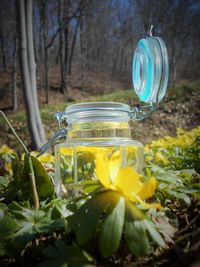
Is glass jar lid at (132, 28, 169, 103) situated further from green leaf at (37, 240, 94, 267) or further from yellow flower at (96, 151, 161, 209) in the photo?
green leaf at (37, 240, 94, 267)

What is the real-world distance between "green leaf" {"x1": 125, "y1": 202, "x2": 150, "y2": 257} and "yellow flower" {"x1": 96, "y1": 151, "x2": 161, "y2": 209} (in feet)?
0.12

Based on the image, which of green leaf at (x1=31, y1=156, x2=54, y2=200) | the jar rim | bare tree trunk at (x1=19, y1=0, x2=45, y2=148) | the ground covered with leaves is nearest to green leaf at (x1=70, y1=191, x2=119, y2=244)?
the ground covered with leaves

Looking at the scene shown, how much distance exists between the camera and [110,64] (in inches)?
1168

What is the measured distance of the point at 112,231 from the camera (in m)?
0.55

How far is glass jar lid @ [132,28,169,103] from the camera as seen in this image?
3.43ft

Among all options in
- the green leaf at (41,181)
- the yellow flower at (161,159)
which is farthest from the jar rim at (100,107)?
the yellow flower at (161,159)

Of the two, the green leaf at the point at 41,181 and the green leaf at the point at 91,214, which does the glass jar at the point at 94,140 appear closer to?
the green leaf at the point at 41,181

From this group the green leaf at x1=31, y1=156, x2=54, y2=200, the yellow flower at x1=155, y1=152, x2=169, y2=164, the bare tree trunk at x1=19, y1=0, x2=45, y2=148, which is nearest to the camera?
the green leaf at x1=31, y1=156, x2=54, y2=200

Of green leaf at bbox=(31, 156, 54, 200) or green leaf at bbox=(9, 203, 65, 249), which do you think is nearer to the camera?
Result: green leaf at bbox=(9, 203, 65, 249)

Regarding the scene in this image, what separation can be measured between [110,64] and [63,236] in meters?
29.8

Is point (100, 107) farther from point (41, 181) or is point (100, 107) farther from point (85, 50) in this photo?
point (85, 50)

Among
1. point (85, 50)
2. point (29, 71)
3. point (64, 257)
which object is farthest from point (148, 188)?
point (85, 50)

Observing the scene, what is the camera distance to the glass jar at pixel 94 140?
3.44 feet

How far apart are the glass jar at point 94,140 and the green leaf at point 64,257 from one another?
16.6 inches
